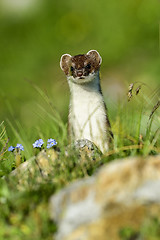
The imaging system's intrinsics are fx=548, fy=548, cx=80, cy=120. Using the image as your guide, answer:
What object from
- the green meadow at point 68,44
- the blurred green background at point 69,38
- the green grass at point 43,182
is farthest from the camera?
the blurred green background at point 69,38

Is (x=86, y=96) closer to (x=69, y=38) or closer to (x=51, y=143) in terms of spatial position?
(x=51, y=143)

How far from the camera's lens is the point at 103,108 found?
573 centimetres

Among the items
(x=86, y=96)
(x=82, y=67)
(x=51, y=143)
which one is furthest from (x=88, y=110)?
(x=51, y=143)

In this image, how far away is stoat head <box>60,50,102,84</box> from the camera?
568 cm

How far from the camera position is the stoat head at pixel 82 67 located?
5676mm

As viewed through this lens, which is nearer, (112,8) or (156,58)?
(156,58)

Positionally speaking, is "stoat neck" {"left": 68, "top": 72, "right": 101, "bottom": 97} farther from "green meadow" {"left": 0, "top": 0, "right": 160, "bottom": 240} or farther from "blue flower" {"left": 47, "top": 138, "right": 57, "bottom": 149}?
"green meadow" {"left": 0, "top": 0, "right": 160, "bottom": 240}

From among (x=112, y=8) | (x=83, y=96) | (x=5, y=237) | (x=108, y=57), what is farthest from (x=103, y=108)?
(x=112, y=8)

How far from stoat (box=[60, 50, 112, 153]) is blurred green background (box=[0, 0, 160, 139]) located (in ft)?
12.0

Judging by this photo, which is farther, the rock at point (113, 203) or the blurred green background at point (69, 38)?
the blurred green background at point (69, 38)

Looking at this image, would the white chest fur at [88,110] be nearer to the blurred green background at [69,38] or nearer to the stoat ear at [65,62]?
the stoat ear at [65,62]

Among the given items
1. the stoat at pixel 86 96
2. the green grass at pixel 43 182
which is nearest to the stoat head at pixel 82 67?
the stoat at pixel 86 96

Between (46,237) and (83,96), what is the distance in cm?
268

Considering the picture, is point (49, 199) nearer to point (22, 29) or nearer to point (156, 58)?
point (156, 58)
